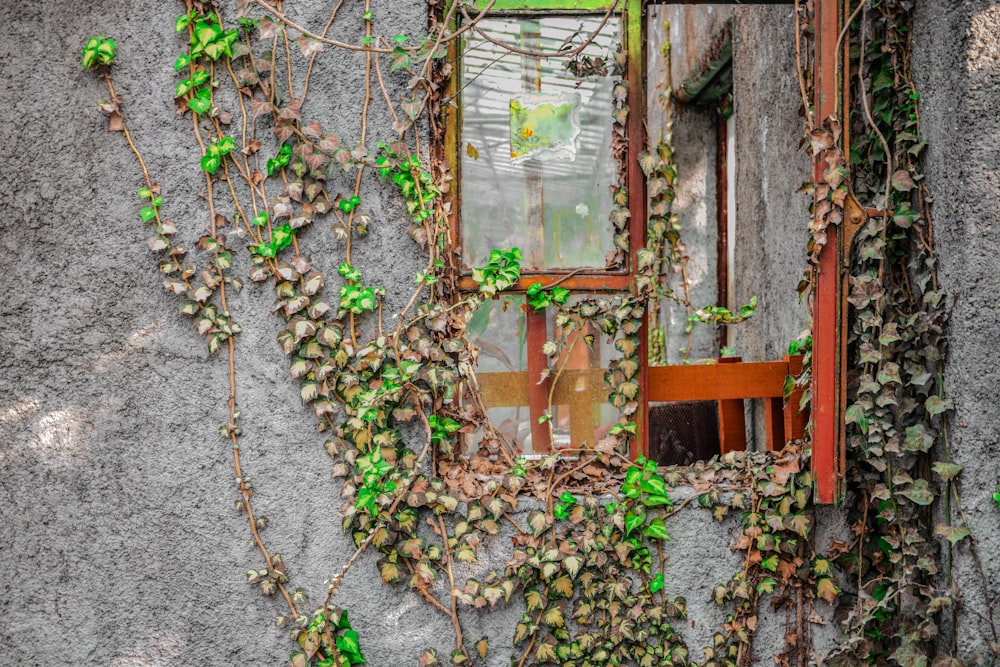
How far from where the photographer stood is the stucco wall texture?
271 cm

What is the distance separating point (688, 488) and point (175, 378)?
1.83 meters

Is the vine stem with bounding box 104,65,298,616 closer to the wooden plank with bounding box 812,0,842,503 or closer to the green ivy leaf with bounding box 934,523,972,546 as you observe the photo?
the wooden plank with bounding box 812,0,842,503

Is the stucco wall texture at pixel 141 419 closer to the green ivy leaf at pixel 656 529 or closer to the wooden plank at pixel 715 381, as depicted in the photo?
the green ivy leaf at pixel 656 529

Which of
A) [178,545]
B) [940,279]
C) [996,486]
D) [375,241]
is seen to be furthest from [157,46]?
[996,486]

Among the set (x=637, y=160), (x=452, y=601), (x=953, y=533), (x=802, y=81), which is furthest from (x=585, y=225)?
(x=953, y=533)

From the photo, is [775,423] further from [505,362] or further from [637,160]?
[505,362]

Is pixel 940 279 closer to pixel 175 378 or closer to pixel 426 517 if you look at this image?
pixel 426 517

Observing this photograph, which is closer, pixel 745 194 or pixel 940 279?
pixel 940 279

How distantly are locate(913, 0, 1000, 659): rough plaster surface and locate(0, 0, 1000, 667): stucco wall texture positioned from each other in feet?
1.49

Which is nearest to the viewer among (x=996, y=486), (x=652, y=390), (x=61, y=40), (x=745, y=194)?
(x=996, y=486)

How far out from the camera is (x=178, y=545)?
9.01 feet

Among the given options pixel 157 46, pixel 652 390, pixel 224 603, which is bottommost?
pixel 224 603

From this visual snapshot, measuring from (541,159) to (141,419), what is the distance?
1.72m

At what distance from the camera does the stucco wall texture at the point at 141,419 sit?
2.71 m
